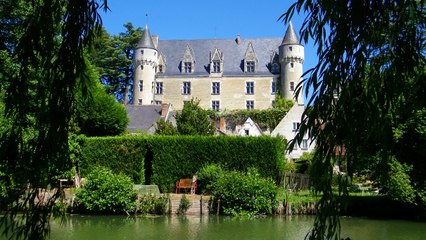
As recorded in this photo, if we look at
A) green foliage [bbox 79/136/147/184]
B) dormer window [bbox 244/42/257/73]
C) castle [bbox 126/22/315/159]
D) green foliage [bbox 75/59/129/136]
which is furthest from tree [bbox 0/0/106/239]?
dormer window [bbox 244/42/257/73]

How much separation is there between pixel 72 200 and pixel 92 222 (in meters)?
2.59

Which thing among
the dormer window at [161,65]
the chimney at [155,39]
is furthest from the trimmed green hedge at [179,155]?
the chimney at [155,39]

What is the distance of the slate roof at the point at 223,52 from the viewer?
49.2 metres

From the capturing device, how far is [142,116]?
39000 millimetres

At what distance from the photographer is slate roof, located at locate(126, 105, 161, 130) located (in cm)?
3740

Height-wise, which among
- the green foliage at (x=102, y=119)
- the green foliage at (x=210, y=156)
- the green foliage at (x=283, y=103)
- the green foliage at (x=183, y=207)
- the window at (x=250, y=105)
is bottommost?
the green foliage at (x=183, y=207)

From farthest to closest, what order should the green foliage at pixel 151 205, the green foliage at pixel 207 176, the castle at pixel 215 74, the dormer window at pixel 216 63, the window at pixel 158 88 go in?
the window at pixel 158 88
the dormer window at pixel 216 63
the castle at pixel 215 74
the green foliage at pixel 207 176
the green foliage at pixel 151 205

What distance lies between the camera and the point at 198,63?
49.9 metres

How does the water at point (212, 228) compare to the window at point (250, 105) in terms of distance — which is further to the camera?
the window at point (250, 105)

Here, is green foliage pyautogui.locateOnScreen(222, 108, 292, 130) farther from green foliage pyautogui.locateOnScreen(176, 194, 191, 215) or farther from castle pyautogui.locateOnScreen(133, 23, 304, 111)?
green foliage pyautogui.locateOnScreen(176, 194, 191, 215)

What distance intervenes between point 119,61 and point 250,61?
15152 millimetres

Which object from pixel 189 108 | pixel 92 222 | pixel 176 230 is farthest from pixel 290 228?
pixel 189 108

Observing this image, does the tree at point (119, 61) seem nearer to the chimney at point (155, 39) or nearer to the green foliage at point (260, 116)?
the chimney at point (155, 39)

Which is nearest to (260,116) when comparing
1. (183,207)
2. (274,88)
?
(274,88)
